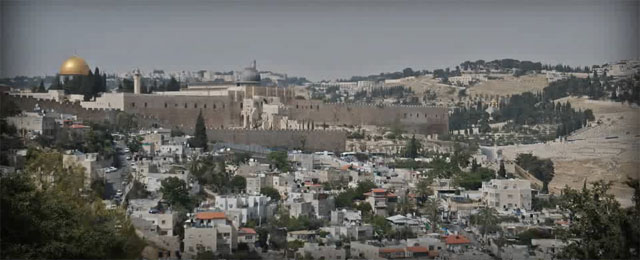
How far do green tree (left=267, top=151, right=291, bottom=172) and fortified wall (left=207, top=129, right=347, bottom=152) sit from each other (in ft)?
4.83

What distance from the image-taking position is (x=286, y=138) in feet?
55.8

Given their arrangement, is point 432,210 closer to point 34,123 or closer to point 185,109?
point 34,123

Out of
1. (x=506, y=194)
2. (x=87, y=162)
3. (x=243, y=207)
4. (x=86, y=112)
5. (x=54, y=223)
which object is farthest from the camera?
(x=86, y=112)

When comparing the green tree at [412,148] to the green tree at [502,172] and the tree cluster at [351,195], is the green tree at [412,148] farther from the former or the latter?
the tree cluster at [351,195]

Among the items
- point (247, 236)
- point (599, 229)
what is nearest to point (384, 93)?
point (247, 236)

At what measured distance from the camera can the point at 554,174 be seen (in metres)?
13.3

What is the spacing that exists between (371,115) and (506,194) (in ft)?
26.2

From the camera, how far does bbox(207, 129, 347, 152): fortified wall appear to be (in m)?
16.5

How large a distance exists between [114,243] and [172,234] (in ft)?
5.15

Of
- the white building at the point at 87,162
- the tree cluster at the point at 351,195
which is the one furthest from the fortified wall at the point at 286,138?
the white building at the point at 87,162

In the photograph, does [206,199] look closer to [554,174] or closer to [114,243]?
[114,243]

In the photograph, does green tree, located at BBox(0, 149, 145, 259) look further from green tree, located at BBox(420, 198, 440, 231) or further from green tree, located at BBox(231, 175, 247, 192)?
green tree, located at BBox(231, 175, 247, 192)

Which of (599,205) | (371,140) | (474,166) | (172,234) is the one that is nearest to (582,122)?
(474,166)

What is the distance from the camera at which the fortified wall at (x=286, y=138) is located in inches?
650
